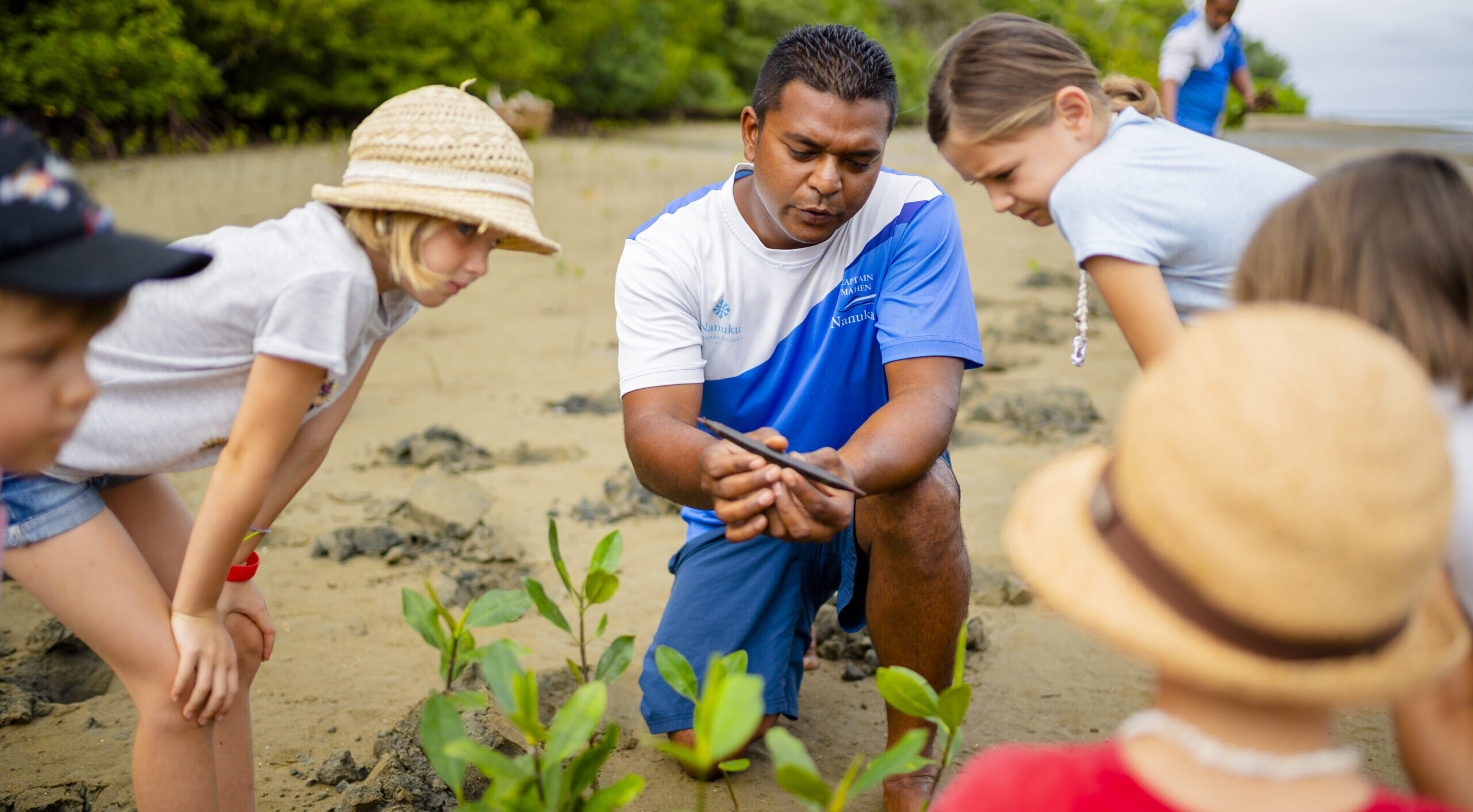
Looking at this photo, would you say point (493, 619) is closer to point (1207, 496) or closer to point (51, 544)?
point (51, 544)

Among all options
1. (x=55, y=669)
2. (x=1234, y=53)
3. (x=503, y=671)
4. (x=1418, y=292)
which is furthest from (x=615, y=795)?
(x=1234, y=53)

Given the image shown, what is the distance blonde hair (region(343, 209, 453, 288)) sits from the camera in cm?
183

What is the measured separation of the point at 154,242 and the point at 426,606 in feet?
2.00

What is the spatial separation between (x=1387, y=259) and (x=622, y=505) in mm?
2868

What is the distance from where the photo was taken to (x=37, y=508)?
1.75m

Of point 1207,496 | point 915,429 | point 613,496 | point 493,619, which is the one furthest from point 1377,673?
point 613,496

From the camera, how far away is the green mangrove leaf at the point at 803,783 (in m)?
1.14

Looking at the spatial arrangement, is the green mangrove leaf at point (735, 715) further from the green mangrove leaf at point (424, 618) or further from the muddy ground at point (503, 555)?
the muddy ground at point (503, 555)

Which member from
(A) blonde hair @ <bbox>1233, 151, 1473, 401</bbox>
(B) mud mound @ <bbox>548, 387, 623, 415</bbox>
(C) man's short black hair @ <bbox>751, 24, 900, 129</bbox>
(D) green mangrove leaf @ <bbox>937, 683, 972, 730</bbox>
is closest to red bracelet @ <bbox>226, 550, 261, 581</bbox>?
(D) green mangrove leaf @ <bbox>937, 683, 972, 730</bbox>

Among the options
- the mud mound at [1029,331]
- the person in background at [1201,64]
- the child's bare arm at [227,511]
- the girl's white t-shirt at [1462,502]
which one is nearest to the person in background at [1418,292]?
the girl's white t-shirt at [1462,502]

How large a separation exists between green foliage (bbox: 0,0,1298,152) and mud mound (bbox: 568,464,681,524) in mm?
1709

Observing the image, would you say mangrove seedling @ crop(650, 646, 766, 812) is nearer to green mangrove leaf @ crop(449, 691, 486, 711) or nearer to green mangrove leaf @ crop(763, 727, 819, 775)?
green mangrove leaf @ crop(763, 727, 819, 775)

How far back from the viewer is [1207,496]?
880 millimetres

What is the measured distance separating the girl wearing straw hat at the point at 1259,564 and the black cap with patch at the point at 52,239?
1.11m
